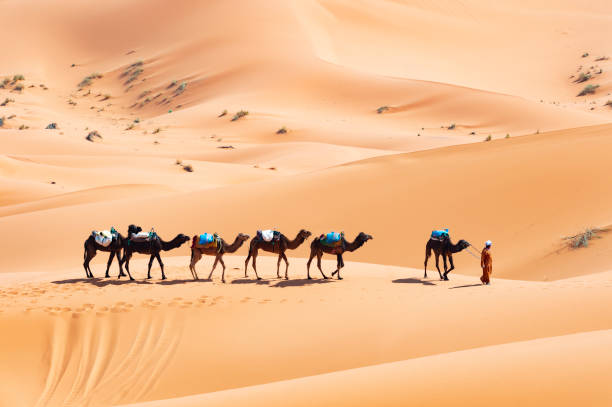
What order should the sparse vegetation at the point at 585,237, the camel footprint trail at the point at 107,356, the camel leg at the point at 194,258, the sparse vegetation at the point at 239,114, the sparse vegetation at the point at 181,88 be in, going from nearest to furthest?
the camel footprint trail at the point at 107,356 < the camel leg at the point at 194,258 < the sparse vegetation at the point at 585,237 < the sparse vegetation at the point at 239,114 < the sparse vegetation at the point at 181,88

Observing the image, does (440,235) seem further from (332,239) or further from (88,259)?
(88,259)

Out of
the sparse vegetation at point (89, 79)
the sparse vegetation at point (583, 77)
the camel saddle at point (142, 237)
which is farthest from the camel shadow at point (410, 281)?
the sparse vegetation at point (89, 79)

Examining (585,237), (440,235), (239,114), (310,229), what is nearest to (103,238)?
(440,235)

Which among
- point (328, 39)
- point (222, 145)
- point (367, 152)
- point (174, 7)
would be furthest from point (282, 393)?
point (174, 7)

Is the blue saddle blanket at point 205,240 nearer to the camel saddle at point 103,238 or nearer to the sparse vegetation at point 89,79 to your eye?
the camel saddle at point 103,238

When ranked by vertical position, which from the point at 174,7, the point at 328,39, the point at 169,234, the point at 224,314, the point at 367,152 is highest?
the point at 174,7

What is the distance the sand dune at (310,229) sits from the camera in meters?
7.80

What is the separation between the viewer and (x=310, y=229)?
1866 cm

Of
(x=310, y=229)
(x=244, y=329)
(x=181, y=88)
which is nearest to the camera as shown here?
(x=244, y=329)

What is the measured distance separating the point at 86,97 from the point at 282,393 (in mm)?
53148

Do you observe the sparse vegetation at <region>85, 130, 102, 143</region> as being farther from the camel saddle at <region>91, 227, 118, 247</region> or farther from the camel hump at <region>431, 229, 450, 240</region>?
the camel hump at <region>431, 229, 450, 240</region>

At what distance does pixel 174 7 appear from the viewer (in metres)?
70.7

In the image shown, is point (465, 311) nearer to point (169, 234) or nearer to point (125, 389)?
point (125, 389)

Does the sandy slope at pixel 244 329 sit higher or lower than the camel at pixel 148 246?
lower
